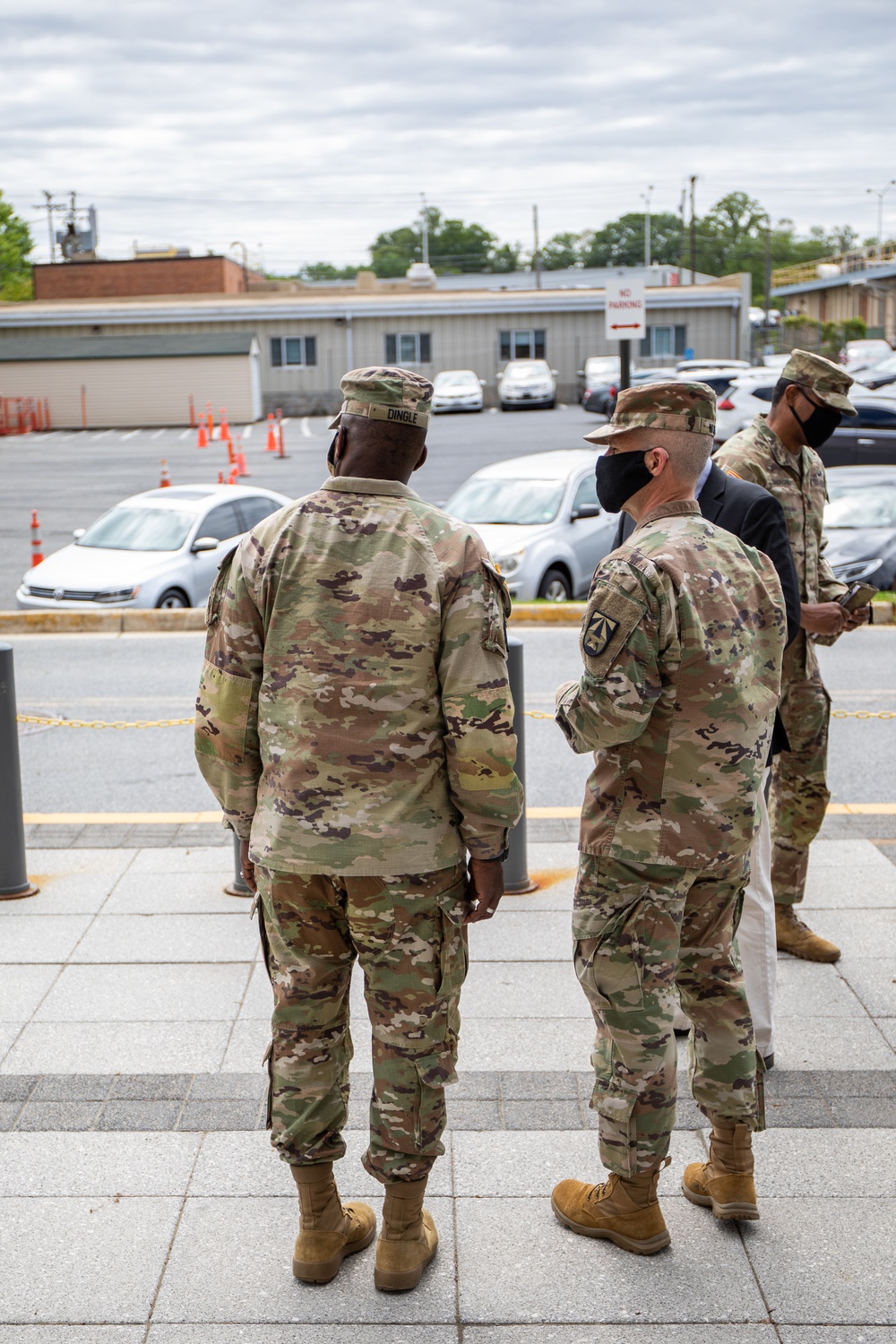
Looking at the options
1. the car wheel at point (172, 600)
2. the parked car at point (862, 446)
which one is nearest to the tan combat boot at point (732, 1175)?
the car wheel at point (172, 600)

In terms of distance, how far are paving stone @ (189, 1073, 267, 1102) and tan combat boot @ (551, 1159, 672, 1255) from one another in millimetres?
1086

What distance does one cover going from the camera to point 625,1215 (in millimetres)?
3107

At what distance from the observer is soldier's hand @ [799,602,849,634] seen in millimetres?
4434

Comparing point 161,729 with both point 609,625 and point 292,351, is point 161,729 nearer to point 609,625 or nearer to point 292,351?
point 609,625

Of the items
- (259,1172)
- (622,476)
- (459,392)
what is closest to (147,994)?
(259,1172)

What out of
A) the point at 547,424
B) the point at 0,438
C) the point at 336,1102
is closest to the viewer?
the point at 336,1102

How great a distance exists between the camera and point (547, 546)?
12.7 meters

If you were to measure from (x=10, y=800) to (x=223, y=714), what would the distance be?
2737mm

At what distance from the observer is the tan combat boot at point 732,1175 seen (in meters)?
3.18

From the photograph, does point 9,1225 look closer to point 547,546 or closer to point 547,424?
point 547,546

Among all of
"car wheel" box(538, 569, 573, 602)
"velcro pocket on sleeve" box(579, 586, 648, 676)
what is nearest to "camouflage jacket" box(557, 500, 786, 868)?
"velcro pocket on sleeve" box(579, 586, 648, 676)

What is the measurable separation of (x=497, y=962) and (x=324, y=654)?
2.34 m

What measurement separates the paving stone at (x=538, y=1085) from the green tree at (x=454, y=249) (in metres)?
123

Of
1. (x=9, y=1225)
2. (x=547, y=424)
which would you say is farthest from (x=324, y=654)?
(x=547, y=424)
